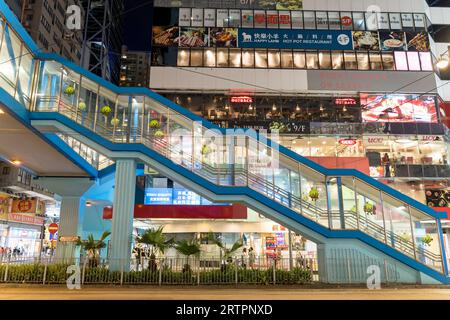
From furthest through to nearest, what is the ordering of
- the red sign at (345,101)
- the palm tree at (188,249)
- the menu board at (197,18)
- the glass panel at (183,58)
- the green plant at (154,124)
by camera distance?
1. the menu board at (197,18)
2. the glass panel at (183,58)
3. the red sign at (345,101)
4. the green plant at (154,124)
5. the palm tree at (188,249)

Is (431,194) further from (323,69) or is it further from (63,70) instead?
(63,70)

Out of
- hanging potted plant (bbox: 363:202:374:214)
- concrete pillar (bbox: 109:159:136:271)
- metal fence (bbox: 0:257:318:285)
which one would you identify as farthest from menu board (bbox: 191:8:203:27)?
metal fence (bbox: 0:257:318:285)

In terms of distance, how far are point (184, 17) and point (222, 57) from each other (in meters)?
5.95

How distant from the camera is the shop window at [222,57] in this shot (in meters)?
34.7

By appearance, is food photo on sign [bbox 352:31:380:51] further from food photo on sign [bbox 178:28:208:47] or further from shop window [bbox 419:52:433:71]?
food photo on sign [bbox 178:28:208:47]

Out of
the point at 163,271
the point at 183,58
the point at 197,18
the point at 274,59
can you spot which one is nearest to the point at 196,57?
the point at 183,58

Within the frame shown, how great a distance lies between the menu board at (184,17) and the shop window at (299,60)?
11.3m

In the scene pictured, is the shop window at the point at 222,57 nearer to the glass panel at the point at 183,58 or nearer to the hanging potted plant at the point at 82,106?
the glass panel at the point at 183,58

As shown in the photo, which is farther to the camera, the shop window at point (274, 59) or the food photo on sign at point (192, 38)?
the food photo on sign at point (192, 38)

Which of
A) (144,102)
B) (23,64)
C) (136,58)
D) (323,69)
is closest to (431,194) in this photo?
(323,69)

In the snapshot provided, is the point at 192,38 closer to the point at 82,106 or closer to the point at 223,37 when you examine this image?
the point at 223,37

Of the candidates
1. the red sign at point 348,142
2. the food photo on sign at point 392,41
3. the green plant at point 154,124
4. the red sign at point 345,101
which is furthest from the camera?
the food photo on sign at point 392,41

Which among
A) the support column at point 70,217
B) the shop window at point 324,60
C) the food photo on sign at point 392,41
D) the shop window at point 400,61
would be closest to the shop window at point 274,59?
the shop window at point 324,60

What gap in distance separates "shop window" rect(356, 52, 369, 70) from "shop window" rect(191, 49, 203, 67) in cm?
1570
